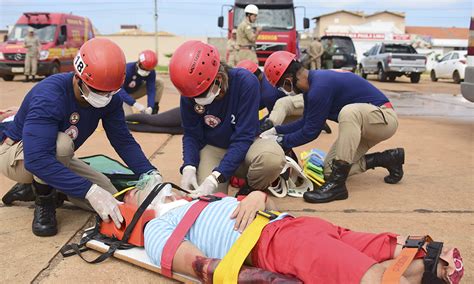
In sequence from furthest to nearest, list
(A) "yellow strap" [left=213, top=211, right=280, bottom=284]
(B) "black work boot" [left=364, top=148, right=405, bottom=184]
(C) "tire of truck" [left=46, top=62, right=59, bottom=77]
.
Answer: (C) "tire of truck" [left=46, top=62, right=59, bottom=77] < (B) "black work boot" [left=364, top=148, right=405, bottom=184] < (A) "yellow strap" [left=213, top=211, right=280, bottom=284]

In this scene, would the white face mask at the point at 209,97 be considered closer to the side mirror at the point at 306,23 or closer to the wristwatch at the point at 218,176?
the wristwatch at the point at 218,176

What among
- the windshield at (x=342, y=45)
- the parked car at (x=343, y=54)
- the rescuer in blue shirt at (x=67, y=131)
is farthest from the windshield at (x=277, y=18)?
the rescuer in blue shirt at (x=67, y=131)

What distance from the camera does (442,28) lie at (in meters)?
71.8

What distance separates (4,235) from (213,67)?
174 cm

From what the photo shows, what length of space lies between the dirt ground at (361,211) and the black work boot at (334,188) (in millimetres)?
59

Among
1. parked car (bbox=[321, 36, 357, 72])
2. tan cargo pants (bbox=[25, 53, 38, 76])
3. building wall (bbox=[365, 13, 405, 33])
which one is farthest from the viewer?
building wall (bbox=[365, 13, 405, 33])

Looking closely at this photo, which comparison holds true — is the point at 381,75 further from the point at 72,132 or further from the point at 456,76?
the point at 72,132

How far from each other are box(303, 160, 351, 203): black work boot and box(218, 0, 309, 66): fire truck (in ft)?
37.5

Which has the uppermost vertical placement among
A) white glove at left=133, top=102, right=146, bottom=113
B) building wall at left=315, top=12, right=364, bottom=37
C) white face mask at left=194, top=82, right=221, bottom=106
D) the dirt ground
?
building wall at left=315, top=12, right=364, bottom=37

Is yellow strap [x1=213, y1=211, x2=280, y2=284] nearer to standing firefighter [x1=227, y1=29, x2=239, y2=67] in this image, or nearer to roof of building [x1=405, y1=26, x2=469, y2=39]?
standing firefighter [x1=227, y1=29, x2=239, y2=67]

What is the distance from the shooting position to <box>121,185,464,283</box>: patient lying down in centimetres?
204

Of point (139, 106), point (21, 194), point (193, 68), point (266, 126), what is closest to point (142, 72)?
point (139, 106)

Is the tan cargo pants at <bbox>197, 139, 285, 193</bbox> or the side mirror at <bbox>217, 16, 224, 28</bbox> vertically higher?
the side mirror at <bbox>217, 16, 224, 28</bbox>

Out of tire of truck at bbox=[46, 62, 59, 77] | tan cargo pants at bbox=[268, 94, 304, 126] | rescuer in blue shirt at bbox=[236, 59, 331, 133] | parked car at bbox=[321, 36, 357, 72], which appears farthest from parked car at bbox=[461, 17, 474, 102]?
parked car at bbox=[321, 36, 357, 72]
